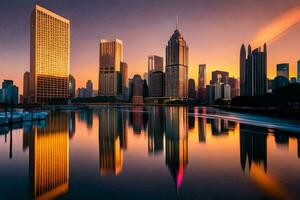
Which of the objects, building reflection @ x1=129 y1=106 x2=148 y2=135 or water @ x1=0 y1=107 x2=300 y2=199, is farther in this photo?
building reflection @ x1=129 y1=106 x2=148 y2=135

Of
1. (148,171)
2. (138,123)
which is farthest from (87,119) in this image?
(148,171)

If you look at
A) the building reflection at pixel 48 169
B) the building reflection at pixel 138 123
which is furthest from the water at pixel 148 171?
the building reflection at pixel 138 123

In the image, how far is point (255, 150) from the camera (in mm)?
25656

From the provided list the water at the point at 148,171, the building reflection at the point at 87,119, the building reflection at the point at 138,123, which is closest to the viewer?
the water at the point at 148,171

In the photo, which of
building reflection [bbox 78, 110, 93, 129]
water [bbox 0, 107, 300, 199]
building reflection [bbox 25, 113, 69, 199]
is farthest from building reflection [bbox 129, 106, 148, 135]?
building reflection [bbox 25, 113, 69, 199]

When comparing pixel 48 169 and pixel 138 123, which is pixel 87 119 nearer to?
pixel 138 123

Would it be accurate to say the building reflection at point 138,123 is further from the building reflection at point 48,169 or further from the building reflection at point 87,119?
the building reflection at point 48,169

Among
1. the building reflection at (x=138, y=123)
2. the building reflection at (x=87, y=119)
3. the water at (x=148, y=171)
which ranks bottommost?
the building reflection at (x=87, y=119)

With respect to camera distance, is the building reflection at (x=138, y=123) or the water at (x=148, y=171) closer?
the water at (x=148, y=171)

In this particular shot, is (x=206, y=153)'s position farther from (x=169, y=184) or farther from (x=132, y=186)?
Answer: (x=132, y=186)

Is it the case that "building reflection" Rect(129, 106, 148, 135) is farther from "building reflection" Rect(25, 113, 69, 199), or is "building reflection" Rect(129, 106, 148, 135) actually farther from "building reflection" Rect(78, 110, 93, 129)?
"building reflection" Rect(25, 113, 69, 199)

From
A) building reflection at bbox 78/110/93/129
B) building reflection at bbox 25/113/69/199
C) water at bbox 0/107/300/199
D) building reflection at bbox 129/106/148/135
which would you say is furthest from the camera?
building reflection at bbox 78/110/93/129

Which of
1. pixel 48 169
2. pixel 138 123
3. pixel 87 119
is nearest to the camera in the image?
pixel 48 169

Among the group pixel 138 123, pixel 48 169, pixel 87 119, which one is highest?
pixel 48 169
